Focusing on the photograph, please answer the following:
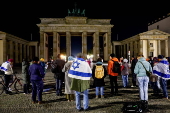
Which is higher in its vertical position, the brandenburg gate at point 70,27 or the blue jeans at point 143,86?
the brandenburg gate at point 70,27

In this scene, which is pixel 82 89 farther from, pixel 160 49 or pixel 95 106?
pixel 160 49

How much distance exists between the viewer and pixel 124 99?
7801 mm

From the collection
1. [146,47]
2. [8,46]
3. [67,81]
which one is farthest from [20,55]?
[67,81]

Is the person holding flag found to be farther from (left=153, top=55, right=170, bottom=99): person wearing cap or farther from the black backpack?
(left=153, top=55, right=170, bottom=99): person wearing cap

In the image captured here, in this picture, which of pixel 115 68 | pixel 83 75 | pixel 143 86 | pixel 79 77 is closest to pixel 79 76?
pixel 79 77

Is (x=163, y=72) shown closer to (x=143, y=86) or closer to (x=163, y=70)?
(x=163, y=70)

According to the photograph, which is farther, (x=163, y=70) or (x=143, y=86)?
(x=163, y=70)

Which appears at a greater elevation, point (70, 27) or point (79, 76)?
point (70, 27)

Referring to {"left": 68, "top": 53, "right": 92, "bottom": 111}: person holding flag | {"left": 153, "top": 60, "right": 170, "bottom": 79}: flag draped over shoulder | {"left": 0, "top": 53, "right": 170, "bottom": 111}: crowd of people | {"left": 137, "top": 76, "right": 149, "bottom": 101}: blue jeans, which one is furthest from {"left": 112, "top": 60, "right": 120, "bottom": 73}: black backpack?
{"left": 68, "top": 53, "right": 92, "bottom": 111}: person holding flag

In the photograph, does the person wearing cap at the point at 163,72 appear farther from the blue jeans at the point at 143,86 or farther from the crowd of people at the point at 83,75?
the blue jeans at the point at 143,86

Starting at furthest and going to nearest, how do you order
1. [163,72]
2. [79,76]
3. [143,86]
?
[163,72]
[143,86]
[79,76]

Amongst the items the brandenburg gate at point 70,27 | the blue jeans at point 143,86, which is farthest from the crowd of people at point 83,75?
the brandenburg gate at point 70,27

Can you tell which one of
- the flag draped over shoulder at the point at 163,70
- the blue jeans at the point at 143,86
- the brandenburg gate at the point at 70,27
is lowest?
the blue jeans at the point at 143,86

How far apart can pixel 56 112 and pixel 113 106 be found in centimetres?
233
